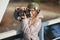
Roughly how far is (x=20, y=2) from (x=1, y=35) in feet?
15.0

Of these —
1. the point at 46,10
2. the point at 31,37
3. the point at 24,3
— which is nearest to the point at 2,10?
the point at 31,37

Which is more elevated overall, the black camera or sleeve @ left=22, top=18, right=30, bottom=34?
the black camera

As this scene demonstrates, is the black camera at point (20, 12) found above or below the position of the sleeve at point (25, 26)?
above

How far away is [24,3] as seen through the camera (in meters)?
5.84

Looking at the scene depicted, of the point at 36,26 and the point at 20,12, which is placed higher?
the point at 20,12

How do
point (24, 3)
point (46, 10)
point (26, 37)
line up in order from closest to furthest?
1. point (26, 37)
2. point (46, 10)
3. point (24, 3)

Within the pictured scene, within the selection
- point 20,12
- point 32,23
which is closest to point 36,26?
point 32,23

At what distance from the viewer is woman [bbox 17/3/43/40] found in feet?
4.81

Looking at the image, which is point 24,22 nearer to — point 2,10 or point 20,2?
point 2,10

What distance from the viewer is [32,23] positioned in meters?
1.50

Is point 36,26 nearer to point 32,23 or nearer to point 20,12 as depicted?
point 32,23

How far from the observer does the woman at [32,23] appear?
4.81 ft

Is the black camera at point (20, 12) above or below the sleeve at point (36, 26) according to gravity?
above

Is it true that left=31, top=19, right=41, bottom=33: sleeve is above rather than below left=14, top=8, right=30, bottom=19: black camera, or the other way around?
below
